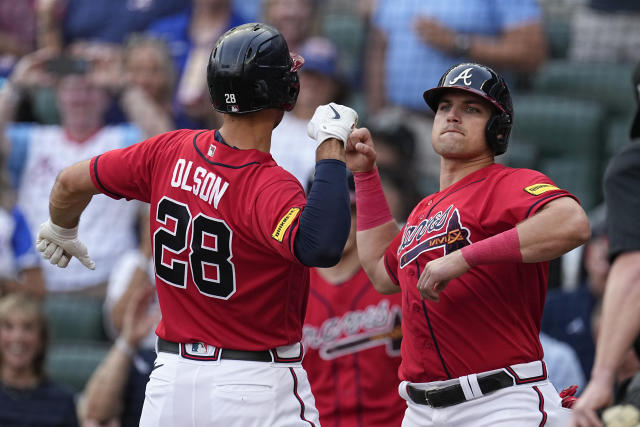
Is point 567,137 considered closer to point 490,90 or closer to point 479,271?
point 490,90

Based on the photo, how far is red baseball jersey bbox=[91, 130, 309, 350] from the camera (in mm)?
2545

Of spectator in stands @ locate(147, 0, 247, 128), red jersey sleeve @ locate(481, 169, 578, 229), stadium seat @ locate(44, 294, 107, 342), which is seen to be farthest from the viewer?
spectator in stands @ locate(147, 0, 247, 128)

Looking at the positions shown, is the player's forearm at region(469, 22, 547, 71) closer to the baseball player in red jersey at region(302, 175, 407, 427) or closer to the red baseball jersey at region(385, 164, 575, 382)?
the baseball player in red jersey at region(302, 175, 407, 427)

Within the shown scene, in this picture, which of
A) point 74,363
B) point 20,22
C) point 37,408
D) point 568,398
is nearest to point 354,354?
point 568,398

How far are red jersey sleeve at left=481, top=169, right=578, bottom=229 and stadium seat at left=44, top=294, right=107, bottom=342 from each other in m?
3.91

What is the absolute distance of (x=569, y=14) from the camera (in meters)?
7.82

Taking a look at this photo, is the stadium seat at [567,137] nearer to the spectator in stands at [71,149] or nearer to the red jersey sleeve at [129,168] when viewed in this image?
the spectator in stands at [71,149]

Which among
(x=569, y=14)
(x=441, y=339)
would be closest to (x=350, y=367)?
(x=441, y=339)

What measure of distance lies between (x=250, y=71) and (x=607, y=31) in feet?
16.9

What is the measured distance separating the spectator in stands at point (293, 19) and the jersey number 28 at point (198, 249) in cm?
384

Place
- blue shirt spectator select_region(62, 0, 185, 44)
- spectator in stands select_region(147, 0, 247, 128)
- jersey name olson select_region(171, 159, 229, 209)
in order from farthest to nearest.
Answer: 1. blue shirt spectator select_region(62, 0, 185, 44)
2. spectator in stands select_region(147, 0, 247, 128)
3. jersey name olson select_region(171, 159, 229, 209)

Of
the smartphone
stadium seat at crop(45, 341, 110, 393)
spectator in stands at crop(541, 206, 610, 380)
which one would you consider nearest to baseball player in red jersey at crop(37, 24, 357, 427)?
spectator in stands at crop(541, 206, 610, 380)

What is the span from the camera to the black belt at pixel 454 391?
257cm

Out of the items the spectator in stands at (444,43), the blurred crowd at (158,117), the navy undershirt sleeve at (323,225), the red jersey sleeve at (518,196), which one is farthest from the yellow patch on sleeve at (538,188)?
the spectator in stands at (444,43)
